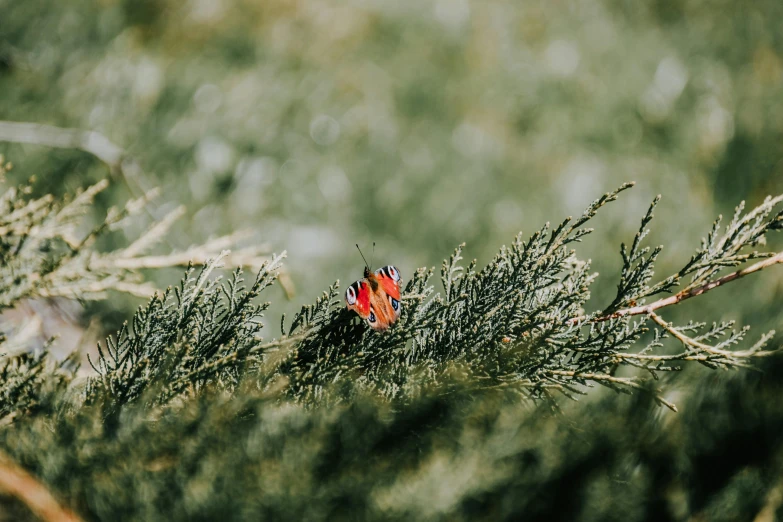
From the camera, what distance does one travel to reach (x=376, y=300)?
1.02 meters

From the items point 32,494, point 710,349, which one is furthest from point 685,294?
point 32,494

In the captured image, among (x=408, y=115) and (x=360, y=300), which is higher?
(x=408, y=115)

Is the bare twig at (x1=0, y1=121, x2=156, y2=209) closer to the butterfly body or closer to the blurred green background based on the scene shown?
the blurred green background

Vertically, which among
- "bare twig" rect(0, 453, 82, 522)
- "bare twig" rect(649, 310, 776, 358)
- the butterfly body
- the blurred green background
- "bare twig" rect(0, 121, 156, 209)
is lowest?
"bare twig" rect(649, 310, 776, 358)

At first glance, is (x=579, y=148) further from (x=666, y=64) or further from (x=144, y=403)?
(x=144, y=403)

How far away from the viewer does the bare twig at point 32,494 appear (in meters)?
0.88

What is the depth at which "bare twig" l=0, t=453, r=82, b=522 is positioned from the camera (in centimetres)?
88

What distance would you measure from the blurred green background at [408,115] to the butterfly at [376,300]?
158cm

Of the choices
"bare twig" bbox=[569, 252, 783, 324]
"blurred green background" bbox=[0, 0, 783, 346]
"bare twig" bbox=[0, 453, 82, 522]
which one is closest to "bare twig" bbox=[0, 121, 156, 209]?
"blurred green background" bbox=[0, 0, 783, 346]

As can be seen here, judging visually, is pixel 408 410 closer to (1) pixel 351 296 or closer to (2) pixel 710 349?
(1) pixel 351 296

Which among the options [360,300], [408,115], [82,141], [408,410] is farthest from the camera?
[408,115]

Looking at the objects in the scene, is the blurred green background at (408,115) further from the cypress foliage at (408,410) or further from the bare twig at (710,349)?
the bare twig at (710,349)

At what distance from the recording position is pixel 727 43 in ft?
14.1

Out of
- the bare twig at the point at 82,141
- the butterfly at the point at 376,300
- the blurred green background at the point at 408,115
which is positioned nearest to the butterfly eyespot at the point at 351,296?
the butterfly at the point at 376,300
